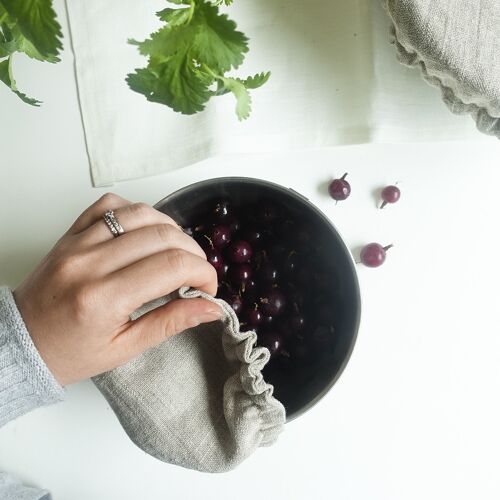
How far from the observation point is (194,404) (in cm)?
50

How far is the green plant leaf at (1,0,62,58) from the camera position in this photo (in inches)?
6.9

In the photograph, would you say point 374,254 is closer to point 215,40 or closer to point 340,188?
point 340,188

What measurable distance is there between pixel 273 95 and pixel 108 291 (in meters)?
0.35

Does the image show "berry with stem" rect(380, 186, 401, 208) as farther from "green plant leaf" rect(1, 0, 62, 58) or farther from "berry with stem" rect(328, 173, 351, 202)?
"green plant leaf" rect(1, 0, 62, 58)

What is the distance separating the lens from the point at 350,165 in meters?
0.62

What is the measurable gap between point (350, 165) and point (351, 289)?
179 mm

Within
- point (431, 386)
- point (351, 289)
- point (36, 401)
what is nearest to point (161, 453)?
point (36, 401)

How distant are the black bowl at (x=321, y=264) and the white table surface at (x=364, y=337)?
8cm

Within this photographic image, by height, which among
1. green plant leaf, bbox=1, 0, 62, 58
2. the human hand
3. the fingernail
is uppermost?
green plant leaf, bbox=1, 0, 62, 58

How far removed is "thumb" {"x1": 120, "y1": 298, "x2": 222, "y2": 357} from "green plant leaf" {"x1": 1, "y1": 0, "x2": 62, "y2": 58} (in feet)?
0.92

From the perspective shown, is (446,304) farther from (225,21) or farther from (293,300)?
(225,21)

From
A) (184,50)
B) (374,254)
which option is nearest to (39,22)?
(184,50)

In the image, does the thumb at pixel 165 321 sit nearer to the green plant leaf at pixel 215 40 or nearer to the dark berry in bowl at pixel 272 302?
the dark berry in bowl at pixel 272 302

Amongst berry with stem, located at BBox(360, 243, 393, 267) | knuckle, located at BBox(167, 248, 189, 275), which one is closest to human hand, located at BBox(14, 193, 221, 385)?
knuckle, located at BBox(167, 248, 189, 275)
